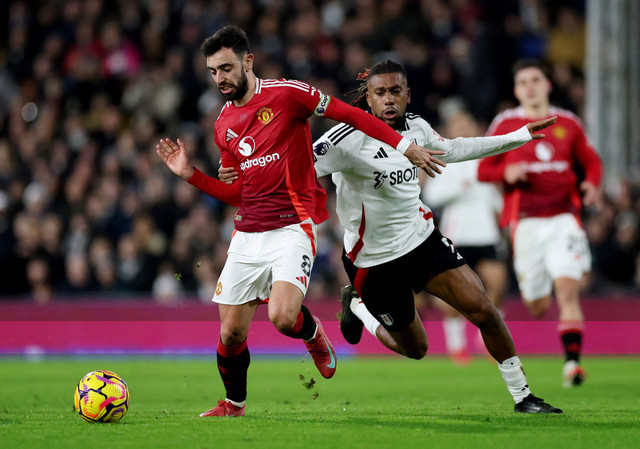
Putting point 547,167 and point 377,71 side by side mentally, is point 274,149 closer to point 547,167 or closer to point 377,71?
point 377,71

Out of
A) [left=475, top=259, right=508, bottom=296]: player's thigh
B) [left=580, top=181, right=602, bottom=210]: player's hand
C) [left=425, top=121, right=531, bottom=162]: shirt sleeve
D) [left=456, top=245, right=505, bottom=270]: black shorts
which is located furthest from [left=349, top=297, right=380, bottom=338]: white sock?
[left=456, top=245, right=505, bottom=270]: black shorts

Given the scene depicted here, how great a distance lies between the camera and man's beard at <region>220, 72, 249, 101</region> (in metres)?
6.59

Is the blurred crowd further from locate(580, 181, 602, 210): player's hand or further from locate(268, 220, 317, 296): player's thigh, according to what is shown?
locate(268, 220, 317, 296): player's thigh

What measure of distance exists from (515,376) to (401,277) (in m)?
1.01

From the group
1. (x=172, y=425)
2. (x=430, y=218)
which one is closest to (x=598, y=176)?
(x=430, y=218)

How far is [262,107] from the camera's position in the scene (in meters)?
6.65

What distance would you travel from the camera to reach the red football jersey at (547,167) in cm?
943

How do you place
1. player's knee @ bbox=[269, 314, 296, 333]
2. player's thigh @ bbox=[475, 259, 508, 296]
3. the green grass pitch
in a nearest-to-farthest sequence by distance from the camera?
the green grass pitch, player's knee @ bbox=[269, 314, 296, 333], player's thigh @ bbox=[475, 259, 508, 296]

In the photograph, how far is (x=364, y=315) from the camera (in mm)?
7906

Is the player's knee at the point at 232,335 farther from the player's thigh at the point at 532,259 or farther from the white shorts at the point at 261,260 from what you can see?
the player's thigh at the point at 532,259

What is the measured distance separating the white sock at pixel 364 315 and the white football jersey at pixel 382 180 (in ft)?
3.08

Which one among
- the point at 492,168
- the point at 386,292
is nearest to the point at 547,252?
the point at 492,168

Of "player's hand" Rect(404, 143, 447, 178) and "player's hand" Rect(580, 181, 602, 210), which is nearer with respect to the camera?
"player's hand" Rect(404, 143, 447, 178)

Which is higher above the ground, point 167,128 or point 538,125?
point 538,125
